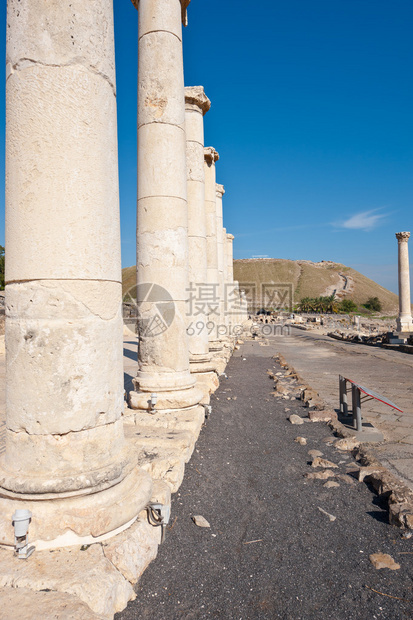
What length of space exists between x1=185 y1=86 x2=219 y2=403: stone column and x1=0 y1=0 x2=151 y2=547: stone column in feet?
16.4

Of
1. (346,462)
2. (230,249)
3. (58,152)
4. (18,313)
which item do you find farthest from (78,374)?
(230,249)

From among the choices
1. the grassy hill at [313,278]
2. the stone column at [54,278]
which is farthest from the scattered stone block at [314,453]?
the grassy hill at [313,278]

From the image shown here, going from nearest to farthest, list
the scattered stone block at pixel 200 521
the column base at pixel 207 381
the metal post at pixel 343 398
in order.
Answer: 1. the scattered stone block at pixel 200 521
2. the metal post at pixel 343 398
3. the column base at pixel 207 381

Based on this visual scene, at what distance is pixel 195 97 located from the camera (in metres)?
7.85

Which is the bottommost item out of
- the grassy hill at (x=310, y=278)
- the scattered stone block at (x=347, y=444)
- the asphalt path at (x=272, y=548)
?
the asphalt path at (x=272, y=548)

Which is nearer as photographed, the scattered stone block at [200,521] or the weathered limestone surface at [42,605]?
the weathered limestone surface at [42,605]

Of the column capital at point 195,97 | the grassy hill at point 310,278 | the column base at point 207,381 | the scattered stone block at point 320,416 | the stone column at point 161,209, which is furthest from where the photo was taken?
the grassy hill at point 310,278

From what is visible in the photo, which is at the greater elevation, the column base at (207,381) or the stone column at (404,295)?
the stone column at (404,295)

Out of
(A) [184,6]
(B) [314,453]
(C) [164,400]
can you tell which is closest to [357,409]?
(B) [314,453]

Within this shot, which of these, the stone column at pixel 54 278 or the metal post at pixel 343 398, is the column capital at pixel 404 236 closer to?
the metal post at pixel 343 398

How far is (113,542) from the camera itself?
7.76 feet

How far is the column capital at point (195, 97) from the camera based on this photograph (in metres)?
7.85

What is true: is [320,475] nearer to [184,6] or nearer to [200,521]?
[200,521]

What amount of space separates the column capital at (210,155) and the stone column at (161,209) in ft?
18.8
